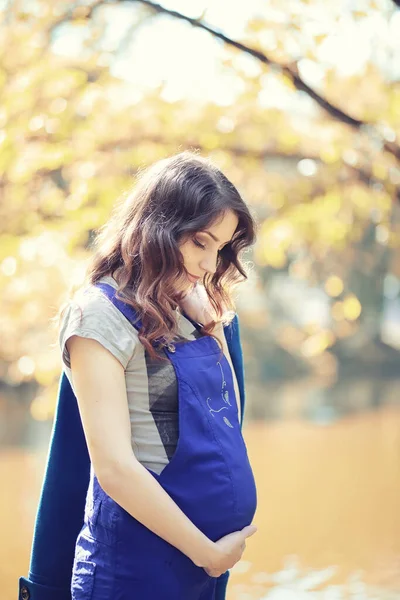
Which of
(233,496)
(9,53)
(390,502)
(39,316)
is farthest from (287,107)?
(390,502)

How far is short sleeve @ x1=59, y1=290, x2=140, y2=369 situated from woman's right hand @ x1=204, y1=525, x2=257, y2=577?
0.37m

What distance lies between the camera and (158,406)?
1413 millimetres

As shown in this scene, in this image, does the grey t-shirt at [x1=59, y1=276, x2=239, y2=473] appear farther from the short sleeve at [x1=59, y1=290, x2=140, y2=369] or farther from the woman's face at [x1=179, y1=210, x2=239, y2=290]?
the woman's face at [x1=179, y1=210, x2=239, y2=290]

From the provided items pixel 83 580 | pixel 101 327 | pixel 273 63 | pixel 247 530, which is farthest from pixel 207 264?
pixel 273 63

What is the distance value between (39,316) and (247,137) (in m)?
1.42

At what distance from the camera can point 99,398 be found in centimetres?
133

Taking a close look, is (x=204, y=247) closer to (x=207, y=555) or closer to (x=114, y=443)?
(x=114, y=443)

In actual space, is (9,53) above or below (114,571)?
above

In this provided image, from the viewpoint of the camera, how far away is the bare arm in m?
1.33

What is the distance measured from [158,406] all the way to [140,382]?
0.05m

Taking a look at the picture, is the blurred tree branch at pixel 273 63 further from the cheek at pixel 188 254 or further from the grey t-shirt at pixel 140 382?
the grey t-shirt at pixel 140 382

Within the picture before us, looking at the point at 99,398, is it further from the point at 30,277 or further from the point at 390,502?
the point at 390,502

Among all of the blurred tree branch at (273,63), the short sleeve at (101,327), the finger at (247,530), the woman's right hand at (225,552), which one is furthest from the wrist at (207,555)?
the blurred tree branch at (273,63)

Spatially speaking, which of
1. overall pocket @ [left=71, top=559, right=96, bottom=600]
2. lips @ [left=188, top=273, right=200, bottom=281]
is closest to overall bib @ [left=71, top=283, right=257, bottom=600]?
overall pocket @ [left=71, top=559, right=96, bottom=600]
